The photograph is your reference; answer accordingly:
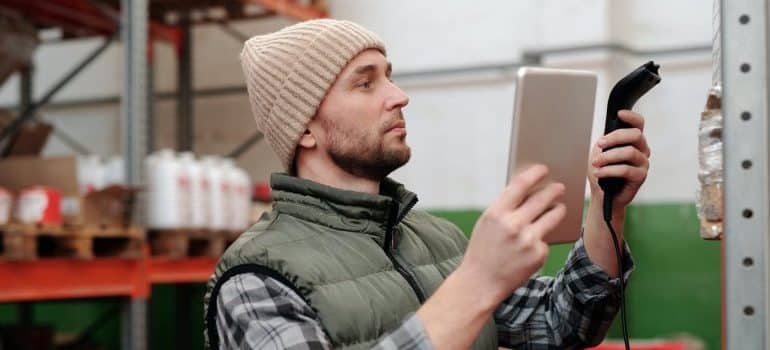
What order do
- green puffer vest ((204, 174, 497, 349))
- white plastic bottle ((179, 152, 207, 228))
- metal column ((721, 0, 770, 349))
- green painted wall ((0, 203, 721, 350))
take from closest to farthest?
metal column ((721, 0, 770, 349)) < green puffer vest ((204, 174, 497, 349)) < white plastic bottle ((179, 152, 207, 228)) < green painted wall ((0, 203, 721, 350))

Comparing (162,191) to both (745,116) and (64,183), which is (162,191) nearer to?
(64,183)

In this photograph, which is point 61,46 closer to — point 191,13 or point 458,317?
point 191,13

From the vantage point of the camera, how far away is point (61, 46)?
366 inches

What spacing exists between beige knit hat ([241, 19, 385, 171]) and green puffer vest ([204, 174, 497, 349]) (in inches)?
5.8

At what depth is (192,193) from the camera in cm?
602

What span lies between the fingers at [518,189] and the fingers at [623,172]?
1.14 ft

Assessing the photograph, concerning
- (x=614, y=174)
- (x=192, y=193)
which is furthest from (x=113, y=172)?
(x=614, y=174)

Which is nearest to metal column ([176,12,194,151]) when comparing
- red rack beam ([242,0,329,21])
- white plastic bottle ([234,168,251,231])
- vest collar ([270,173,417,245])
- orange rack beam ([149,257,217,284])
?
red rack beam ([242,0,329,21])

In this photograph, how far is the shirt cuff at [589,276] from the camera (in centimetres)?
234

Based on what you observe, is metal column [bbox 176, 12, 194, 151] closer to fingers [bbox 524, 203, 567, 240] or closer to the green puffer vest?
the green puffer vest

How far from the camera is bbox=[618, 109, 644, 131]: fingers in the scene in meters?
2.08

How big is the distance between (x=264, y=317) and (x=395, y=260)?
1.29ft

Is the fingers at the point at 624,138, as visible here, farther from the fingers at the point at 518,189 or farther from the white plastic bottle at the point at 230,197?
the white plastic bottle at the point at 230,197

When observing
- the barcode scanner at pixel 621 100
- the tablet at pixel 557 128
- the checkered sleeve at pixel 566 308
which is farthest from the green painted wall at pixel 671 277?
the tablet at pixel 557 128
